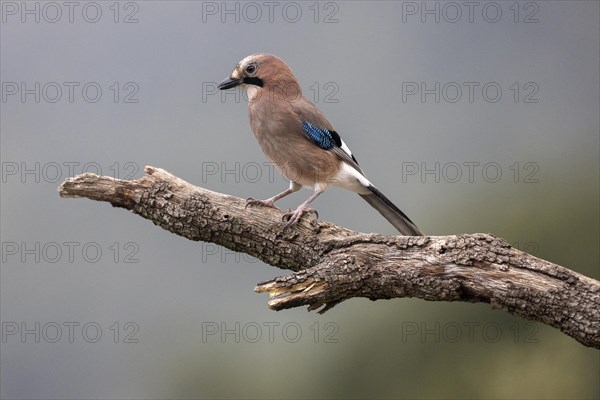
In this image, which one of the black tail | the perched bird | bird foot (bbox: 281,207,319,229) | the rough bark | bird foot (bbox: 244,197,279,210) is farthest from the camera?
the black tail

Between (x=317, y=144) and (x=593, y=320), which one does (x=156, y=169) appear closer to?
(x=317, y=144)

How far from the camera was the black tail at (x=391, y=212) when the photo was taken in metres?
5.89

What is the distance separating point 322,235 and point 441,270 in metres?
0.89

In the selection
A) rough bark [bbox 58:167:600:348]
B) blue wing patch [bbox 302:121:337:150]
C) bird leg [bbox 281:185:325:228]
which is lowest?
rough bark [bbox 58:167:600:348]

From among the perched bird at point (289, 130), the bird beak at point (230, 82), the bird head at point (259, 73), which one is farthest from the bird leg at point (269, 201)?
the bird beak at point (230, 82)

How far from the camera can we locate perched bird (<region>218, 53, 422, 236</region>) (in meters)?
5.75

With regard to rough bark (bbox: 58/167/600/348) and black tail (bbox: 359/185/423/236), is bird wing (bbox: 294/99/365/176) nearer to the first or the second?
black tail (bbox: 359/185/423/236)

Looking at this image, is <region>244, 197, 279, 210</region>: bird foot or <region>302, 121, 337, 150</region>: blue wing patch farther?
<region>302, 121, 337, 150</region>: blue wing patch

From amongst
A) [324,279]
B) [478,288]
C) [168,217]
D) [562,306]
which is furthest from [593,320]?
[168,217]

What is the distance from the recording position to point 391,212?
5.96 metres

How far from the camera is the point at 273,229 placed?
5.47m

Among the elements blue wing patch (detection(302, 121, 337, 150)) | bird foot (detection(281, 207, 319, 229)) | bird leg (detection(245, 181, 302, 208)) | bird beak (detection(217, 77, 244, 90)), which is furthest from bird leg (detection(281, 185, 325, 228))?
bird beak (detection(217, 77, 244, 90))

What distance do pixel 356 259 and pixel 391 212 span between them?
3.22ft

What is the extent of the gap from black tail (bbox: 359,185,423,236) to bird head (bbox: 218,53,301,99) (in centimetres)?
107
